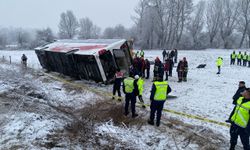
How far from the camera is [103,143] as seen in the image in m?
6.39

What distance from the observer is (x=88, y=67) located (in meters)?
14.1

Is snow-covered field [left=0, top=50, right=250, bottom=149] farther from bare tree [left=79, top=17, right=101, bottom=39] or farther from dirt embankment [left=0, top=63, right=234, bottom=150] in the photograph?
bare tree [left=79, top=17, right=101, bottom=39]

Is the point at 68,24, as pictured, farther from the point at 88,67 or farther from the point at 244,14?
the point at 88,67

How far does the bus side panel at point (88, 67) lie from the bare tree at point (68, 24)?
67985 mm

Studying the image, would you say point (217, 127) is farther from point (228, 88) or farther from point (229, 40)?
point (229, 40)

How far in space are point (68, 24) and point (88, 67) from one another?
71.4 metres

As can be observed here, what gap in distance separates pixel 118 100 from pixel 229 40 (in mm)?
48210

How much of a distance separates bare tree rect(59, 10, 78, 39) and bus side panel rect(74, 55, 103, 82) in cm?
6799

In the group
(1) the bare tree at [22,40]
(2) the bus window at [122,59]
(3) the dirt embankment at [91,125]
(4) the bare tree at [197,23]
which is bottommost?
(3) the dirt embankment at [91,125]

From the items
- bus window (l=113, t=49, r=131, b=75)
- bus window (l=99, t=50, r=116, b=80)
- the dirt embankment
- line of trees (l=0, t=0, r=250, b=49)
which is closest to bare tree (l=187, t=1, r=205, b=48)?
line of trees (l=0, t=0, r=250, b=49)

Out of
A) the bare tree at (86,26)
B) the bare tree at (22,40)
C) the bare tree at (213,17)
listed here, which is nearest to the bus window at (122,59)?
the bare tree at (213,17)

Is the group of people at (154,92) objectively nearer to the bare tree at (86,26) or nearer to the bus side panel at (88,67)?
the bus side panel at (88,67)

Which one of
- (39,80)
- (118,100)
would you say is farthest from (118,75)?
(39,80)

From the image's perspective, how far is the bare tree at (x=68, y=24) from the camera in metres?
80.1
